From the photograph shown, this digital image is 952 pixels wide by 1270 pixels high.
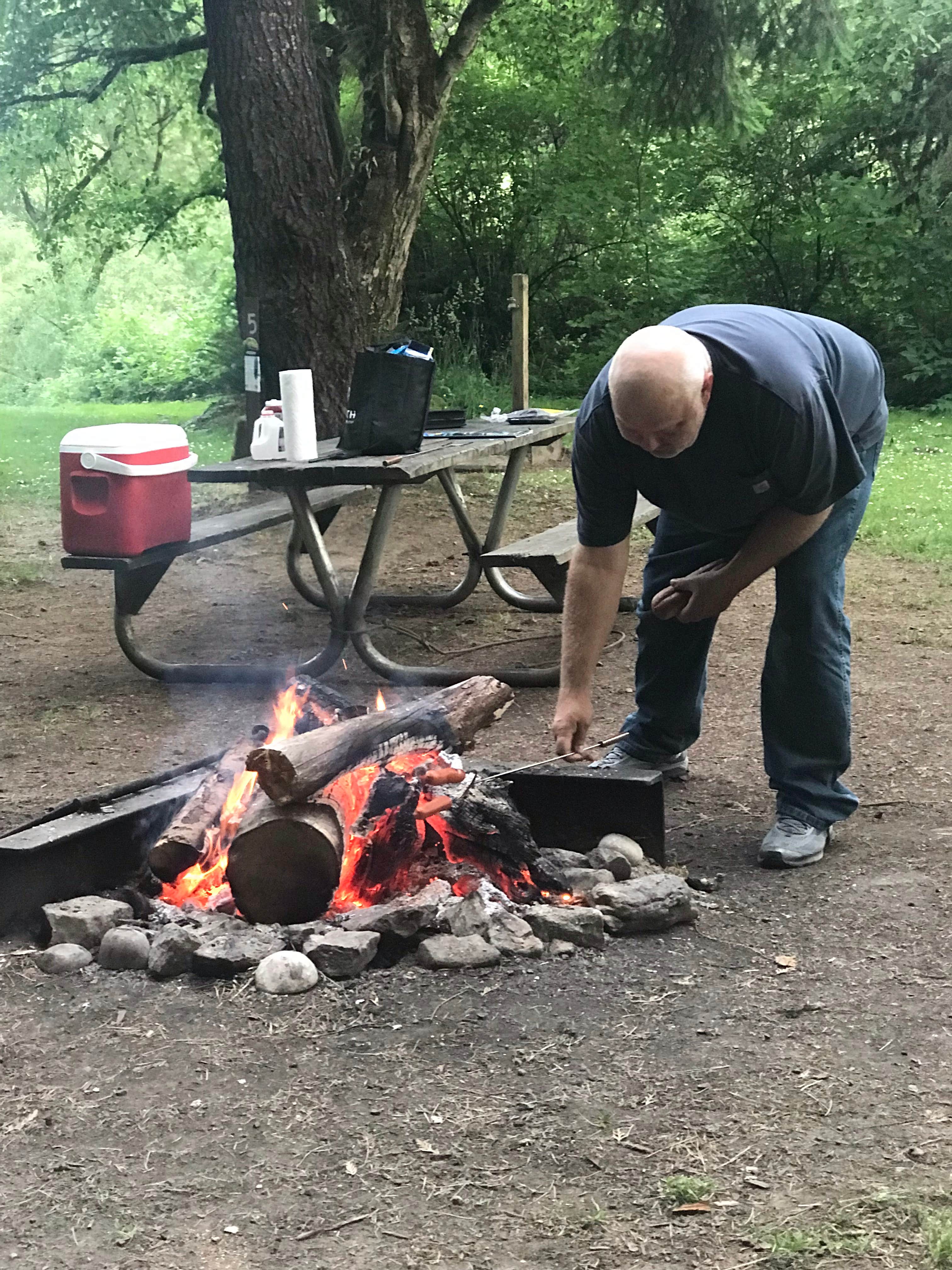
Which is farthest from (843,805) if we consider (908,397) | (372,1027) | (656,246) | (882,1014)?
(656,246)

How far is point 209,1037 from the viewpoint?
2.59 m

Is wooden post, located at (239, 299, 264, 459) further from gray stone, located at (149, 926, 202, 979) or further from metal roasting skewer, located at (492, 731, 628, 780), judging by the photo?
gray stone, located at (149, 926, 202, 979)

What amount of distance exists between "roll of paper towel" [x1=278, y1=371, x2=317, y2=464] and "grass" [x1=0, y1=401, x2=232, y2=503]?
3031mm

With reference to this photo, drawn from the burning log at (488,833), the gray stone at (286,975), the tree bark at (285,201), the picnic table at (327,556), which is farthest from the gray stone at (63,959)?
the tree bark at (285,201)

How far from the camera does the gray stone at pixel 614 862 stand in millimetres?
3232

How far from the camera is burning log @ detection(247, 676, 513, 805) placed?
293 centimetres

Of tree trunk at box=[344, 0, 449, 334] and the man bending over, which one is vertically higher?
tree trunk at box=[344, 0, 449, 334]

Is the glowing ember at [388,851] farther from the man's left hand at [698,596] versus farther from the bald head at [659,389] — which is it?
the bald head at [659,389]

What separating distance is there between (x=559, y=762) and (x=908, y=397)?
1272 cm

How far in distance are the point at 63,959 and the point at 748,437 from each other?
6.09ft

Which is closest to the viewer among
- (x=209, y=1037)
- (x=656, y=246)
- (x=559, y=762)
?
(x=209, y=1037)

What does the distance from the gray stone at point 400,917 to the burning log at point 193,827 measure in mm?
413

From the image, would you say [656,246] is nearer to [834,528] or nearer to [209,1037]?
[834,528]

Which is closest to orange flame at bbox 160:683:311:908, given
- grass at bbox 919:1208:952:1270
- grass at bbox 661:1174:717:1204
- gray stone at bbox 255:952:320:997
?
gray stone at bbox 255:952:320:997
